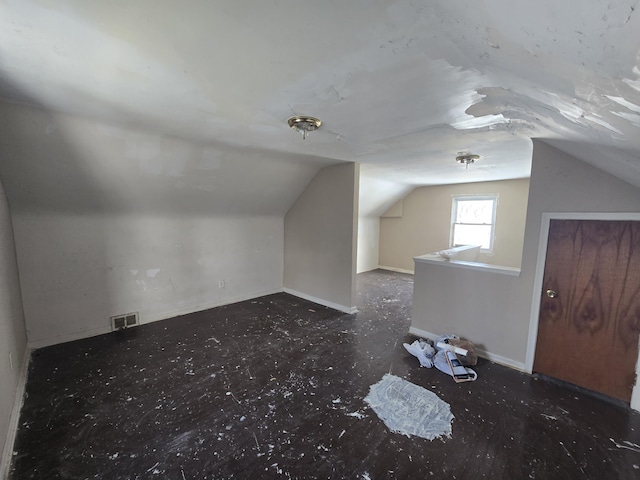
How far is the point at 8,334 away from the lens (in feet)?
6.46

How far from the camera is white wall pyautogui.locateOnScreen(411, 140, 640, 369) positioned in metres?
2.16

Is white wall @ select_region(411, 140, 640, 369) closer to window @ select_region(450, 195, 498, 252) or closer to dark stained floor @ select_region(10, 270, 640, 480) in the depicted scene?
dark stained floor @ select_region(10, 270, 640, 480)

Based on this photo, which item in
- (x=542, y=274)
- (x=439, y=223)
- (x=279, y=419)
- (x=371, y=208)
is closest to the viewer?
(x=279, y=419)

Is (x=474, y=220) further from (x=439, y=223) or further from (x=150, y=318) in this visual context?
(x=150, y=318)

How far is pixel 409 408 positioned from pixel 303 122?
234cm

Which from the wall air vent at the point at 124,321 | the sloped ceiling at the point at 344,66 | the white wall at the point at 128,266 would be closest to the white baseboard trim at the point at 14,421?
the white wall at the point at 128,266

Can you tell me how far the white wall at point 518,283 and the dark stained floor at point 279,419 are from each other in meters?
0.33

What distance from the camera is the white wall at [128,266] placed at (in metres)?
2.79

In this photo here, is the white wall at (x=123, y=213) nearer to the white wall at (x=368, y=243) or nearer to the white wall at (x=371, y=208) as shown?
the white wall at (x=371, y=208)

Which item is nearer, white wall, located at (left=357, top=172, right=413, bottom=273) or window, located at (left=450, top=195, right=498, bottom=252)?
white wall, located at (left=357, top=172, right=413, bottom=273)

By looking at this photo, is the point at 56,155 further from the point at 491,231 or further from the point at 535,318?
the point at 491,231

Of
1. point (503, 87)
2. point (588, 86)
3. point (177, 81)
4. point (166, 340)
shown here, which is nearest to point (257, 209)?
point (166, 340)

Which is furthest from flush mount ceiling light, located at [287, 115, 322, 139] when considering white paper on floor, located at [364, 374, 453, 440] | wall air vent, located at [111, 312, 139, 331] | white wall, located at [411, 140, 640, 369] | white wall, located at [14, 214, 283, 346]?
wall air vent, located at [111, 312, 139, 331]

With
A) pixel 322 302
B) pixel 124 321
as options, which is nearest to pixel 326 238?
pixel 322 302
